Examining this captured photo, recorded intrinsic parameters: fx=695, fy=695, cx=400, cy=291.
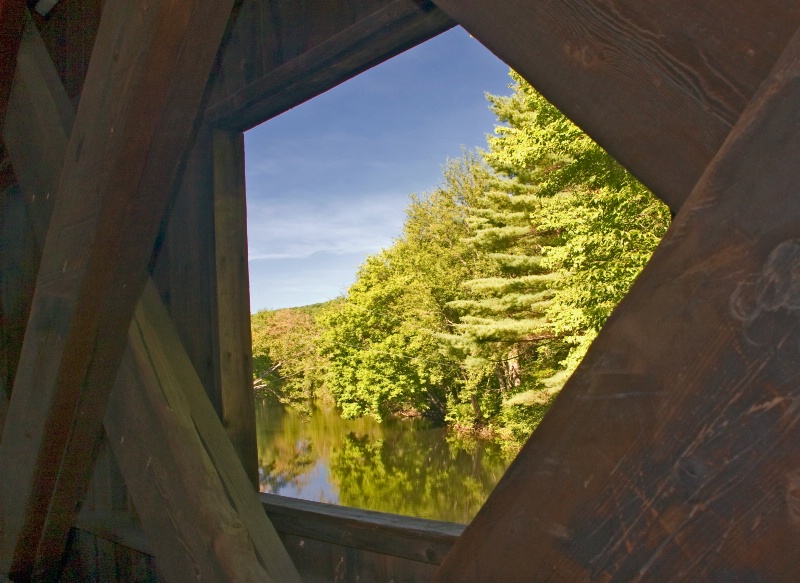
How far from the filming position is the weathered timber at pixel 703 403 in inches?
22.9

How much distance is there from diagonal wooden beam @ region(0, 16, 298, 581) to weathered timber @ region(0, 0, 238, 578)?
0.31 feet

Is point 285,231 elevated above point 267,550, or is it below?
above

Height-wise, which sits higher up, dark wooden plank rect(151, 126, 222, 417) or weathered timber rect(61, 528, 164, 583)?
dark wooden plank rect(151, 126, 222, 417)

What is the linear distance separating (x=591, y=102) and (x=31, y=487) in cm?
160

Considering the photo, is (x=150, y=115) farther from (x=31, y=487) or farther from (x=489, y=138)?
(x=489, y=138)

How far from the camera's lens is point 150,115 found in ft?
4.17

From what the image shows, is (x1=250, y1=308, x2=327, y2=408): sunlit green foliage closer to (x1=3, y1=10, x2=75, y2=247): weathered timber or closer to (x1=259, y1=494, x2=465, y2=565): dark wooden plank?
(x1=259, y1=494, x2=465, y2=565): dark wooden plank

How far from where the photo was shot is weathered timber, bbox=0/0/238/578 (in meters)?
1.24

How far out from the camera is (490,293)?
68.5ft

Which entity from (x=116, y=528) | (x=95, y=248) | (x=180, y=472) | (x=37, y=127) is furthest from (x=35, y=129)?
(x=116, y=528)

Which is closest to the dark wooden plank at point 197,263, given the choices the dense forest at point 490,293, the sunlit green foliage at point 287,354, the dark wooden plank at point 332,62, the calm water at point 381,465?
the dark wooden plank at point 332,62

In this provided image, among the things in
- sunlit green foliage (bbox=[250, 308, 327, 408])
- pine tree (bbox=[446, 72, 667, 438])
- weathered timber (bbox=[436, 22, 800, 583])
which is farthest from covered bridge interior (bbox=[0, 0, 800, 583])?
sunlit green foliage (bbox=[250, 308, 327, 408])

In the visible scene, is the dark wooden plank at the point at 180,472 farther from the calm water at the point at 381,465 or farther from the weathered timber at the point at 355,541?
the calm water at the point at 381,465

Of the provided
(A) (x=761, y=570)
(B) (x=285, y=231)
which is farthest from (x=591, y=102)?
(B) (x=285, y=231)
